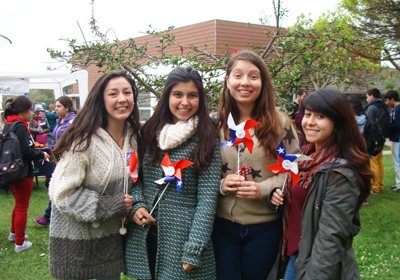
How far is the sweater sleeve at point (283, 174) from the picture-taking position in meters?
2.04

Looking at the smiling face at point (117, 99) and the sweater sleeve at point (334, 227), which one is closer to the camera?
the sweater sleeve at point (334, 227)

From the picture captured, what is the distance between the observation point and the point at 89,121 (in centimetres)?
217

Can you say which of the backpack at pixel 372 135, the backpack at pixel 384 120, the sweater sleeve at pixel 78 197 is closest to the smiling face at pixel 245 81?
the sweater sleeve at pixel 78 197

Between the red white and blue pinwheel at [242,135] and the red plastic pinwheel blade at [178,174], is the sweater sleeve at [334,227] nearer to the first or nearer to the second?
the red white and blue pinwheel at [242,135]

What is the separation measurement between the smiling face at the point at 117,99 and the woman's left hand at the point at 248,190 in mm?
862

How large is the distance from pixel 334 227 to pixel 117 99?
57.6 inches

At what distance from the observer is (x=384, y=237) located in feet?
14.8

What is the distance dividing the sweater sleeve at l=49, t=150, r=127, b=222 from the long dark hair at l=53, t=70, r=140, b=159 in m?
0.05

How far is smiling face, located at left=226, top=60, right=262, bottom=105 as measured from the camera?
2113mm

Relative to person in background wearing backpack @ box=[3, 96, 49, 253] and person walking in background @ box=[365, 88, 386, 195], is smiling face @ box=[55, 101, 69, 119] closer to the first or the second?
person in background wearing backpack @ box=[3, 96, 49, 253]

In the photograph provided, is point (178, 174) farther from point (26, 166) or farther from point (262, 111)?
point (26, 166)

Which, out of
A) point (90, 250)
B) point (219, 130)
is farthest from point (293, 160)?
point (90, 250)

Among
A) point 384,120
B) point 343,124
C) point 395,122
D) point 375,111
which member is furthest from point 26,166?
point 395,122

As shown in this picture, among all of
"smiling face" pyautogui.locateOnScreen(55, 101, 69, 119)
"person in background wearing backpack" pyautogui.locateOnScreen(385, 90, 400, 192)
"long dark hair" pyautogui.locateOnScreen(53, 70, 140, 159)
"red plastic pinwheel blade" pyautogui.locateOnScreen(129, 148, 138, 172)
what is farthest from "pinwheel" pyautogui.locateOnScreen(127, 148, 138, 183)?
"person in background wearing backpack" pyautogui.locateOnScreen(385, 90, 400, 192)
